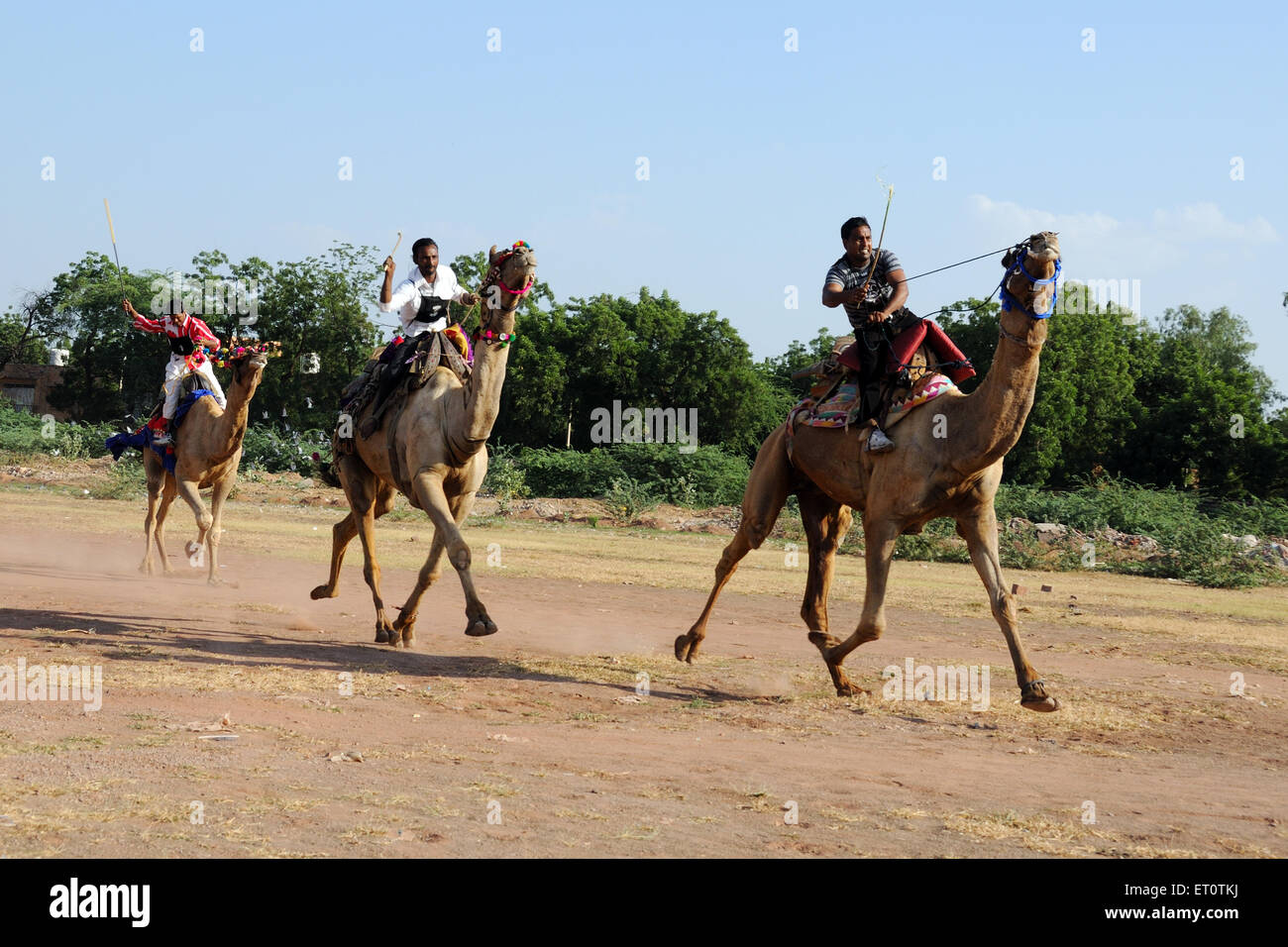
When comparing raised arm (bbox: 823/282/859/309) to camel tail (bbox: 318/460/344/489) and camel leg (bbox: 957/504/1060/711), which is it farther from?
camel tail (bbox: 318/460/344/489)

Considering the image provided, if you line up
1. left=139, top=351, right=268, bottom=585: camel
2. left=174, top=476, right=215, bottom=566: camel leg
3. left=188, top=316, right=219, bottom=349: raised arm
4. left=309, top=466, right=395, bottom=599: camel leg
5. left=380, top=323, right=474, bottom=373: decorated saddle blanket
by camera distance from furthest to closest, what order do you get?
left=188, top=316, right=219, bottom=349: raised arm, left=174, top=476, right=215, bottom=566: camel leg, left=139, top=351, right=268, bottom=585: camel, left=309, top=466, right=395, bottom=599: camel leg, left=380, top=323, right=474, bottom=373: decorated saddle blanket

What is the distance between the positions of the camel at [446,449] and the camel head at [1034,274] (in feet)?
12.1

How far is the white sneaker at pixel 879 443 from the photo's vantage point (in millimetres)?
9711

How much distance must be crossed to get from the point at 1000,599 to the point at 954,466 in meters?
1.01

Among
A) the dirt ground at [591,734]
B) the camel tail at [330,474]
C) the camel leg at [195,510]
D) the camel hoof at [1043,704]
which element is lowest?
the dirt ground at [591,734]

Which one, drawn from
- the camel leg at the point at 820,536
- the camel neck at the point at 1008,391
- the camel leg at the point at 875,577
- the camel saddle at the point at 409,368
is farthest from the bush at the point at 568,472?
the camel neck at the point at 1008,391

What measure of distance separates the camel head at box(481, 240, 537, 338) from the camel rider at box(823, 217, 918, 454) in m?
2.36

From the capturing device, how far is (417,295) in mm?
12438

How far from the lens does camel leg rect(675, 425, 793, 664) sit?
442 inches

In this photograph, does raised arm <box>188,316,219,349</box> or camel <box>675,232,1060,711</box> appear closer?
camel <box>675,232,1060,711</box>

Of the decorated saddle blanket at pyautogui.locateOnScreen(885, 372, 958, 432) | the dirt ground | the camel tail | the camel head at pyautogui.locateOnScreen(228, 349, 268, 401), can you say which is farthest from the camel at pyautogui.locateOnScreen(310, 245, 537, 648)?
the decorated saddle blanket at pyautogui.locateOnScreen(885, 372, 958, 432)

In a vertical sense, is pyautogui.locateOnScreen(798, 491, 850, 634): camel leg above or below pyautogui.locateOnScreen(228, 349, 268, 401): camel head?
below

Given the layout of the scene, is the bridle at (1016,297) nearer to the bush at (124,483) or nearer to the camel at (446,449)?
the camel at (446,449)
